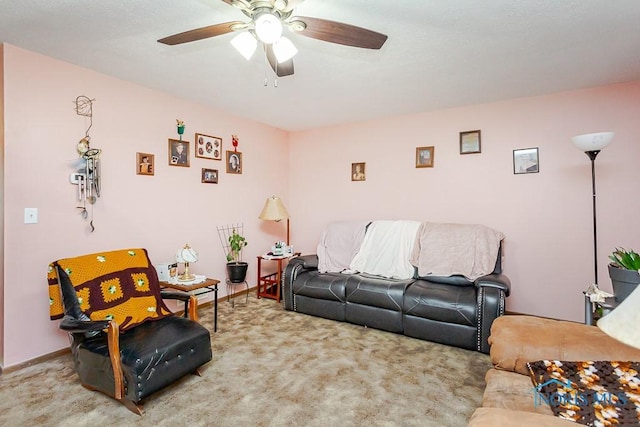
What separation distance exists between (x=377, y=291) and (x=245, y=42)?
2.45 metres

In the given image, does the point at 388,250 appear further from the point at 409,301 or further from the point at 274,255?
the point at 274,255

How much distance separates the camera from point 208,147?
3.88m

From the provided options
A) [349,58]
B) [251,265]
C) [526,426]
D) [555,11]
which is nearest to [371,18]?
[349,58]

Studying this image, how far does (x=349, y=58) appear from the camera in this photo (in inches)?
99.7

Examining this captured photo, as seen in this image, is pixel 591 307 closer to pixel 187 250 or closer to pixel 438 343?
pixel 438 343

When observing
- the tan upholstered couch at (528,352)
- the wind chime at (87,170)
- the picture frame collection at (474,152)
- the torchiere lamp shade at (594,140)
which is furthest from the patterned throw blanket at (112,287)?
the torchiere lamp shade at (594,140)

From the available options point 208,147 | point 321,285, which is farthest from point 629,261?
point 208,147

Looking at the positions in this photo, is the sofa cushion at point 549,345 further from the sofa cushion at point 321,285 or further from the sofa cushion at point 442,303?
the sofa cushion at point 321,285

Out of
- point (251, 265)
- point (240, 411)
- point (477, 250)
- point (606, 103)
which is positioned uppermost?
point (606, 103)

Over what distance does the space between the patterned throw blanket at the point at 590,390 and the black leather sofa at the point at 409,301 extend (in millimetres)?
1395

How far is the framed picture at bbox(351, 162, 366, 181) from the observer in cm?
450

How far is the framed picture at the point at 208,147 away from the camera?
3.76 metres

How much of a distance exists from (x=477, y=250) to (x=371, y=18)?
95.2 inches

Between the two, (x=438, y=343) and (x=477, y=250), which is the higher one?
(x=477, y=250)
